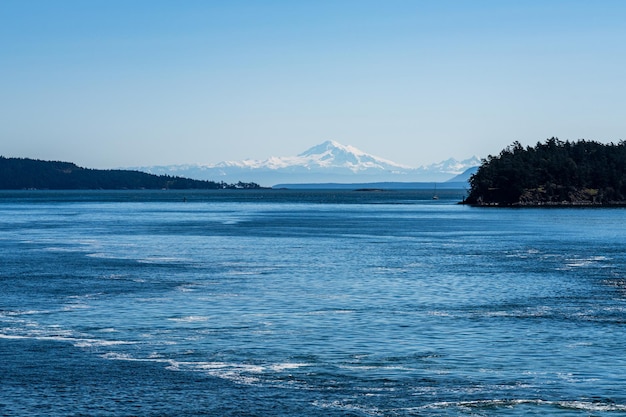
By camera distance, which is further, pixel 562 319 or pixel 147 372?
pixel 562 319

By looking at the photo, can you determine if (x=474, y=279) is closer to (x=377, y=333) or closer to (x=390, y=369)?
(x=377, y=333)

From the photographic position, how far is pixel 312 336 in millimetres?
40281

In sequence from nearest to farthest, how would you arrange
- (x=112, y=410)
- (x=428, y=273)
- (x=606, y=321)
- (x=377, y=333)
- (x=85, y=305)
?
(x=112, y=410), (x=377, y=333), (x=606, y=321), (x=85, y=305), (x=428, y=273)

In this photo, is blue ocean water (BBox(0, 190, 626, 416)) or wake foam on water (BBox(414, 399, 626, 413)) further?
blue ocean water (BBox(0, 190, 626, 416))

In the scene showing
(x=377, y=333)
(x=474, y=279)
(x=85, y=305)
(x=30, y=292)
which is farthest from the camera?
(x=474, y=279)

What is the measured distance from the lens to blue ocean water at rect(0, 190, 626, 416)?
29328 mm

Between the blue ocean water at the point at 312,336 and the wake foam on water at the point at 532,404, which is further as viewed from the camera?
the blue ocean water at the point at 312,336

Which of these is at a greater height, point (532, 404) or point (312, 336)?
point (312, 336)

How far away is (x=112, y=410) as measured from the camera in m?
27.8

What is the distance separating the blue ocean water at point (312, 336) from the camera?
29.3 metres

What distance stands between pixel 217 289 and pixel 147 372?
81.3 feet

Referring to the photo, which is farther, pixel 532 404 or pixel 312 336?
pixel 312 336

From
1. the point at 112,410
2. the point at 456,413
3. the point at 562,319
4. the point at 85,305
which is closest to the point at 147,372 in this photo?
the point at 112,410

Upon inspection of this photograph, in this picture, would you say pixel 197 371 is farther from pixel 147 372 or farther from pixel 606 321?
pixel 606 321
